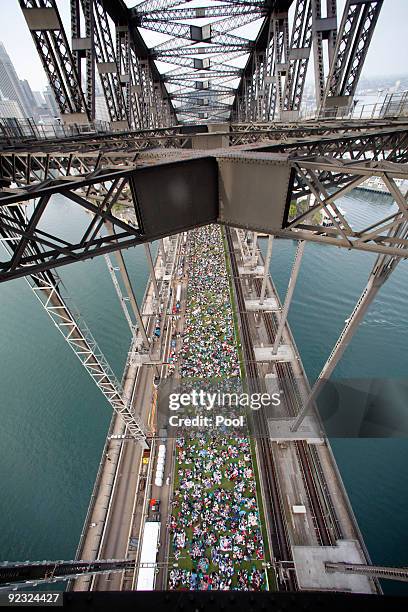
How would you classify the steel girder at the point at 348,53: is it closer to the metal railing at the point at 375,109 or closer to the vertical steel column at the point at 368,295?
the metal railing at the point at 375,109

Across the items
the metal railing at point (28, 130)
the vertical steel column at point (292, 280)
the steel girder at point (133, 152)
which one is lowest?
the steel girder at point (133, 152)

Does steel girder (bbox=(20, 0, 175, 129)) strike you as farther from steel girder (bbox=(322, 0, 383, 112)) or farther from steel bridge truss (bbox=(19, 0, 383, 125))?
steel girder (bbox=(322, 0, 383, 112))

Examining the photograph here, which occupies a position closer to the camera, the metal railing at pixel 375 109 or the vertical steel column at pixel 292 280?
the vertical steel column at pixel 292 280

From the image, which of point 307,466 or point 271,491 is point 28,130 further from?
point 307,466

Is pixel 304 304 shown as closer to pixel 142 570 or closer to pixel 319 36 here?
pixel 319 36

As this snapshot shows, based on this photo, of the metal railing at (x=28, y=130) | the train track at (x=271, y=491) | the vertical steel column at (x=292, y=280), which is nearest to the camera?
the train track at (x=271, y=491)

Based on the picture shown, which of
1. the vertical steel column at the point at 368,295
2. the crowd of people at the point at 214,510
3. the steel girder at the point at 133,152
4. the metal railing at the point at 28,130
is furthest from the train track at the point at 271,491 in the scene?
the metal railing at the point at 28,130

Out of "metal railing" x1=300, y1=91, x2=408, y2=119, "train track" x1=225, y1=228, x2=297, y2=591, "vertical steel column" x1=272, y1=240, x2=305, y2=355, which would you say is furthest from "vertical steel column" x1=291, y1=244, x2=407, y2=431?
"metal railing" x1=300, y1=91, x2=408, y2=119

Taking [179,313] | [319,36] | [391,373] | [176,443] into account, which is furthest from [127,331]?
[319,36]

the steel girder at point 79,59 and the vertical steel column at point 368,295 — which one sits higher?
the steel girder at point 79,59

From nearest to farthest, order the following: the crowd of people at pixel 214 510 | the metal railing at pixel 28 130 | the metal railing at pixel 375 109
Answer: the crowd of people at pixel 214 510 < the metal railing at pixel 28 130 < the metal railing at pixel 375 109
